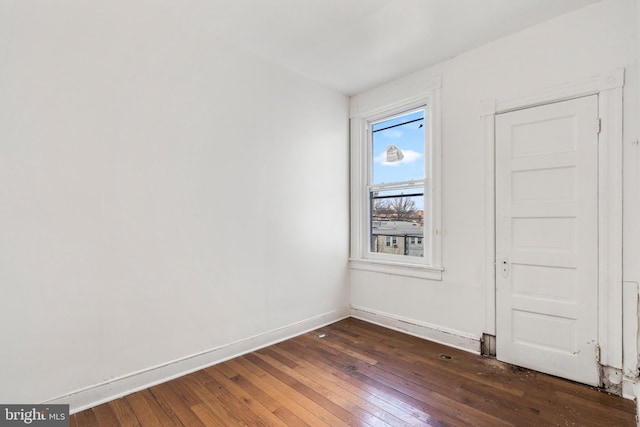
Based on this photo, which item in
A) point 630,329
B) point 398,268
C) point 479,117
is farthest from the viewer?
point 398,268

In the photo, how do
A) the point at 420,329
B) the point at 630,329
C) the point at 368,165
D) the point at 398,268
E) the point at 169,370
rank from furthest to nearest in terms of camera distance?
the point at 368,165 → the point at 398,268 → the point at 420,329 → the point at 169,370 → the point at 630,329

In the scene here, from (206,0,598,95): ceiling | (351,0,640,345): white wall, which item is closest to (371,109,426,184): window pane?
(351,0,640,345): white wall

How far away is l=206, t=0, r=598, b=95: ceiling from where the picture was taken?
239cm

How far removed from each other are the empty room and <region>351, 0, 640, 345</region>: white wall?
17 millimetres

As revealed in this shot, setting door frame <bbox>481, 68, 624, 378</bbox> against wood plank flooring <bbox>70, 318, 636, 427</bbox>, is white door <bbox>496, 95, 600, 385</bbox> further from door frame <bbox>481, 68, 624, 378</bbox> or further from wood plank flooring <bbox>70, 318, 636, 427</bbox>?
wood plank flooring <bbox>70, 318, 636, 427</bbox>

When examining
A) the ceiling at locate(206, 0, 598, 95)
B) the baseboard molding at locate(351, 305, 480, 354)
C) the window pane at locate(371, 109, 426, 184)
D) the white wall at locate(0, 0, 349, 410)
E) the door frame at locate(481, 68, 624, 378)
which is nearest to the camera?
the white wall at locate(0, 0, 349, 410)

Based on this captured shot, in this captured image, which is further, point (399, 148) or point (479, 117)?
point (399, 148)

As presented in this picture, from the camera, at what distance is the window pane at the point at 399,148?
357 cm

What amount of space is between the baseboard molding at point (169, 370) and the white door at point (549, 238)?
6.94ft

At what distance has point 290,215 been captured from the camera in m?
3.41

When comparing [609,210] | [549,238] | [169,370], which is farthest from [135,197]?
[609,210]

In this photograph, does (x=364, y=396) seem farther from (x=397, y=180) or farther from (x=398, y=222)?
(x=397, y=180)

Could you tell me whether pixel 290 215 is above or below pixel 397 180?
below

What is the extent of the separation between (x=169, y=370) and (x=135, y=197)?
1402 millimetres
